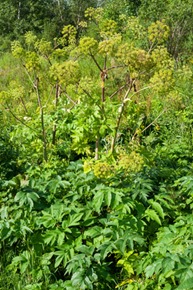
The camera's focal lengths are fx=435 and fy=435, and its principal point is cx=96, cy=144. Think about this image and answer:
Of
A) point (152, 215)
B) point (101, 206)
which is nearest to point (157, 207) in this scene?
point (152, 215)

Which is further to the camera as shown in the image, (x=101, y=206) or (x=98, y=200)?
(x=101, y=206)

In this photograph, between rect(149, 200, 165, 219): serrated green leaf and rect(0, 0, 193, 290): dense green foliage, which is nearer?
rect(0, 0, 193, 290): dense green foliage

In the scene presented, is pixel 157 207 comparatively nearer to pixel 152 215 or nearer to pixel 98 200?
pixel 152 215

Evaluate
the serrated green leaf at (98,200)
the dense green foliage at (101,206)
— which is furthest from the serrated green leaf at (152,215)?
the serrated green leaf at (98,200)

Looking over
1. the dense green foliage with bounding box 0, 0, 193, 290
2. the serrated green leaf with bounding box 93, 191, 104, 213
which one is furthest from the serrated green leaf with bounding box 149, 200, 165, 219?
the serrated green leaf with bounding box 93, 191, 104, 213

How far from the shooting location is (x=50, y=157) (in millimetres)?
4664

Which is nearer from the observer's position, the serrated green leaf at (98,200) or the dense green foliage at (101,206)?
the dense green foliage at (101,206)

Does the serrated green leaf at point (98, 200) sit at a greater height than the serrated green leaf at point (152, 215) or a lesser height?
greater

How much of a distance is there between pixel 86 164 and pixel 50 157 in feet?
3.61

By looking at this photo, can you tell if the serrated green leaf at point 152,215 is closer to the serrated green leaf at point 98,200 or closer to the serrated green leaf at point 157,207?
the serrated green leaf at point 157,207

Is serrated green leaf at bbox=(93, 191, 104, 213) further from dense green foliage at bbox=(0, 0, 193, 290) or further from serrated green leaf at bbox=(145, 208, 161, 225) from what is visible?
serrated green leaf at bbox=(145, 208, 161, 225)

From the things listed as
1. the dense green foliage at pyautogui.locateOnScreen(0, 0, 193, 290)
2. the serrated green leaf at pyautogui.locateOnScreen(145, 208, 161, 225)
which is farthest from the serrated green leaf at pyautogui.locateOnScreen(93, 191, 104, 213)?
the serrated green leaf at pyautogui.locateOnScreen(145, 208, 161, 225)

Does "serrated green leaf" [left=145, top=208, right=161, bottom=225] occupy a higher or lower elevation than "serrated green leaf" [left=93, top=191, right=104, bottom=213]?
lower

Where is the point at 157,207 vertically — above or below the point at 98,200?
below
